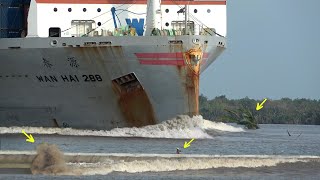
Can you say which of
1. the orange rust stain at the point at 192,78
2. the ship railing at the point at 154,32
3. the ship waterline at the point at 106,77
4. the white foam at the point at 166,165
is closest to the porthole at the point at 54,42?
the ship waterline at the point at 106,77

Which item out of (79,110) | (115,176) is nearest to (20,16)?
(79,110)

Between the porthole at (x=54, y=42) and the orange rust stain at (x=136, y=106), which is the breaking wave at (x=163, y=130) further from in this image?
the porthole at (x=54, y=42)

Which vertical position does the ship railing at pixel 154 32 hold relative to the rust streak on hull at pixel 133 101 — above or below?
above

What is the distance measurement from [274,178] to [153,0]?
67.8ft

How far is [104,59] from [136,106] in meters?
3.00

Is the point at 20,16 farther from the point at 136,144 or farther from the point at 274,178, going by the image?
the point at 274,178

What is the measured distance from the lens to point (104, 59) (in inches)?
2143

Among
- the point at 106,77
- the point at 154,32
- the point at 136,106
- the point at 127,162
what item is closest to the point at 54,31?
the point at 106,77

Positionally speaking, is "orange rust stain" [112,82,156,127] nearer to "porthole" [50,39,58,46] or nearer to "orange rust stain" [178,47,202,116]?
"orange rust stain" [178,47,202,116]

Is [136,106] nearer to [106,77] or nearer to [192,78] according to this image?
[106,77]

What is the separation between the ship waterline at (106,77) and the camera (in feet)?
177

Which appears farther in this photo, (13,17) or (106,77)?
(13,17)

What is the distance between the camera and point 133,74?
5425cm

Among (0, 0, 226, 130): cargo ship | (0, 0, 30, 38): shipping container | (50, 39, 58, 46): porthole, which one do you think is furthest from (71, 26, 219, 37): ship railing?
(0, 0, 30, 38): shipping container
